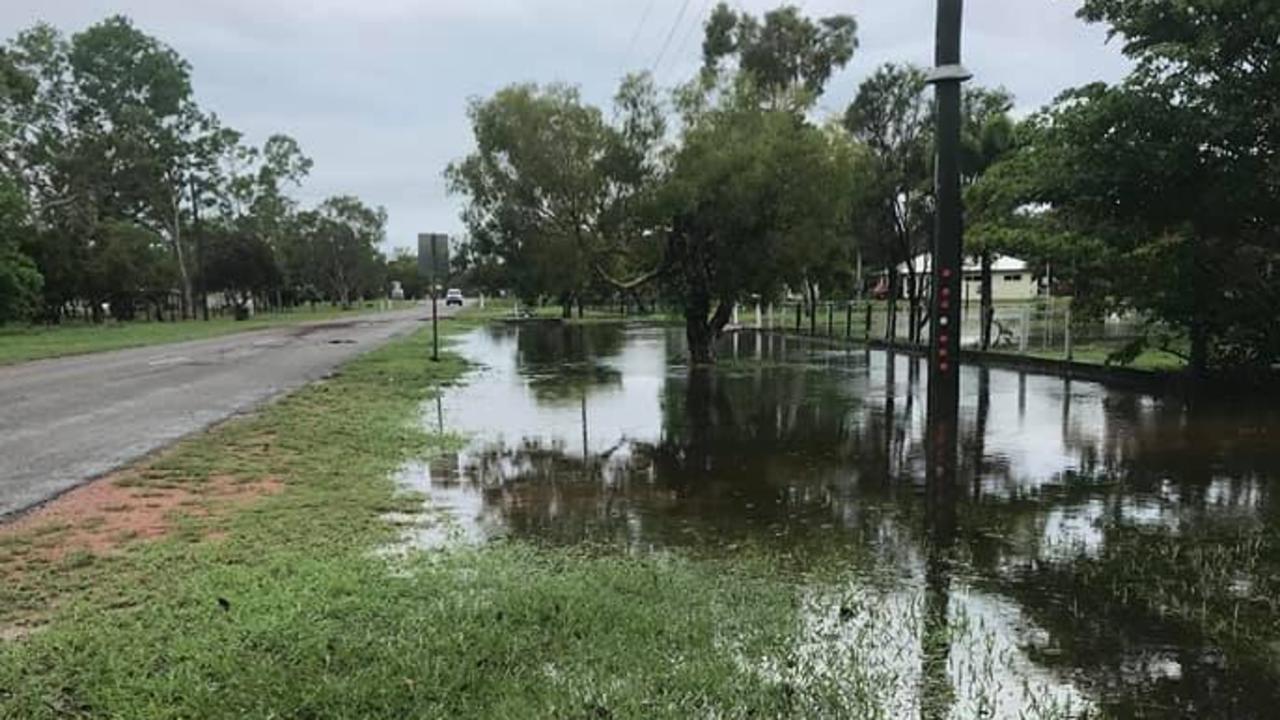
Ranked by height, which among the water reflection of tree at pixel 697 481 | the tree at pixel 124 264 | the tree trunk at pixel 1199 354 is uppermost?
the tree at pixel 124 264

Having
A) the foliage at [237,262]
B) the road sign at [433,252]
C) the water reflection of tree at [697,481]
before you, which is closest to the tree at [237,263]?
the foliage at [237,262]

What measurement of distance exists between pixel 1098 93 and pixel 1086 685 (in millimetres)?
11980

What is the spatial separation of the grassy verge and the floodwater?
48cm

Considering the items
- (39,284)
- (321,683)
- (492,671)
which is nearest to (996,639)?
(492,671)

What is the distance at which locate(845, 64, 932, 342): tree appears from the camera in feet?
91.6

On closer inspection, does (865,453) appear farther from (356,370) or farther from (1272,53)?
(356,370)

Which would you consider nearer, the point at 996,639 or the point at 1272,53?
the point at 996,639

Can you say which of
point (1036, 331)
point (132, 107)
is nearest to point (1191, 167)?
point (1036, 331)

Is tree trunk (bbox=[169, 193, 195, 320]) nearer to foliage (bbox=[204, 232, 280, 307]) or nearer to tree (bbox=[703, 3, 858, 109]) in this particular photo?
foliage (bbox=[204, 232, 280, 307])

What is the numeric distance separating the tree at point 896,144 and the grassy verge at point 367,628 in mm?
22865

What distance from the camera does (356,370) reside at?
63.8ft

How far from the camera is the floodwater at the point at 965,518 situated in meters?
3.99

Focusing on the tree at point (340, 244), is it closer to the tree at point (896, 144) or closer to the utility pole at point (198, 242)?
the utility pole at point (198, 242)

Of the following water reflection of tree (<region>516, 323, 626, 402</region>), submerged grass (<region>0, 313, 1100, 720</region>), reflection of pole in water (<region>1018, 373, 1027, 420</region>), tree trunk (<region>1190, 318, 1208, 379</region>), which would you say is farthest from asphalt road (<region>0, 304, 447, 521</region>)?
tree trunk (<region>1190, 318, 1208, 379</region>)
